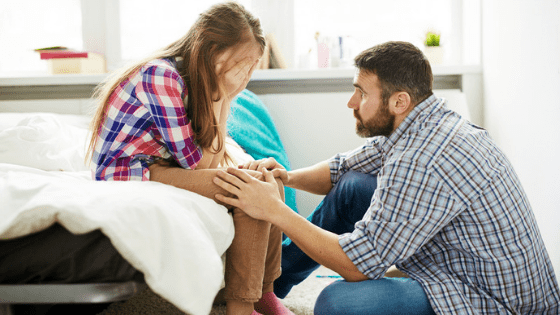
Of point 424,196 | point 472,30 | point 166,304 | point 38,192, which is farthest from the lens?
point 472,30

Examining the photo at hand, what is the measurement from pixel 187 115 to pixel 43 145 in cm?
73

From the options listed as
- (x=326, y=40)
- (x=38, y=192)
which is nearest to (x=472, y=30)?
(x=326, y=40)

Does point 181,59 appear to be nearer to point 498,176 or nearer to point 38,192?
point 38,192

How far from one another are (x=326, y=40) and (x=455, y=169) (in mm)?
1439

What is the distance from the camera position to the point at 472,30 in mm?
2205

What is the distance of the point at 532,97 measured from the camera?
1507mm

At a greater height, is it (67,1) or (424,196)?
(67,1)

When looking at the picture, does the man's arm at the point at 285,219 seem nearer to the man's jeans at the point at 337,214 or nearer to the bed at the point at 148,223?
the bed at the point at 148,223

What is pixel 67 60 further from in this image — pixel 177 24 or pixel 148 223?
pixel 148 223

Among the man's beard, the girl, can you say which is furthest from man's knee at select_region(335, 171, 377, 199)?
the girl

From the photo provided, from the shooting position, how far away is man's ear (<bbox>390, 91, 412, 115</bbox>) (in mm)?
1147

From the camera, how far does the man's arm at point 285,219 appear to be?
103 centimetres

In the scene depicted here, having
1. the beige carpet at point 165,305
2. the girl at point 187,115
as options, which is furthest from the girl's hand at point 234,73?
the beige carpet at point 165,305

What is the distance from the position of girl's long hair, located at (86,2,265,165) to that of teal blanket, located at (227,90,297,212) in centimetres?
61
